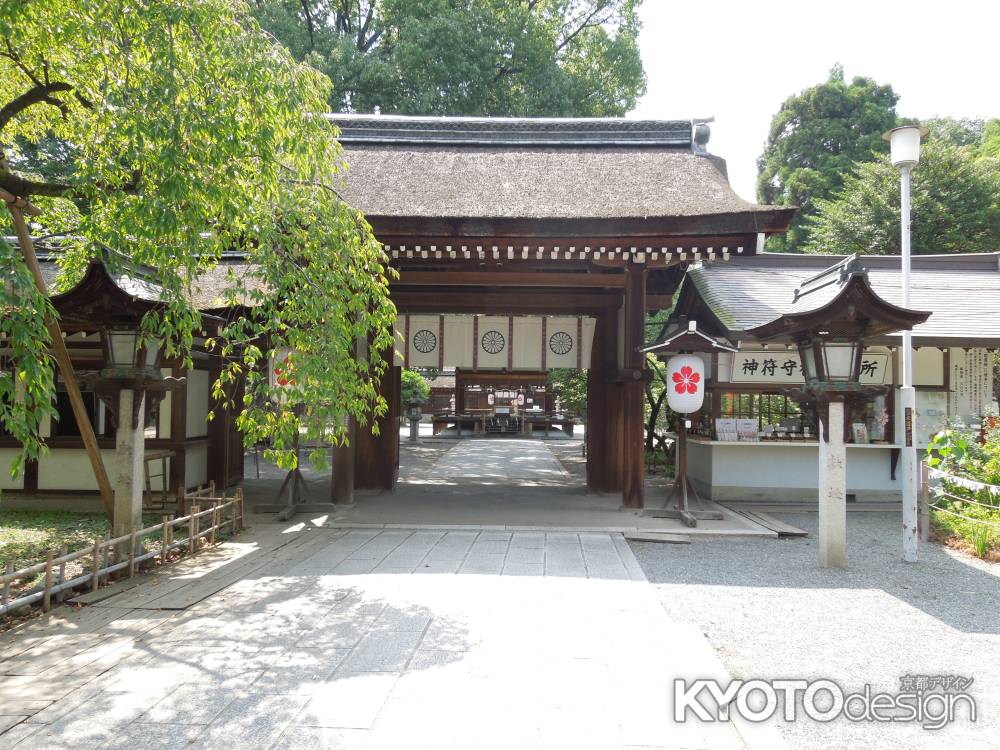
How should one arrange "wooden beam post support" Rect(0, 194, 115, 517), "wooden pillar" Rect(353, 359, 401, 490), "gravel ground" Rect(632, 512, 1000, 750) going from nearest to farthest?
1. "gravel ground" Rect(632, 512, 1000, 750)
2. "wooden beam post support" Rect(0, 194, 115, 517)
3. "wooden pillar" Rect(353, 359, 401, 490)

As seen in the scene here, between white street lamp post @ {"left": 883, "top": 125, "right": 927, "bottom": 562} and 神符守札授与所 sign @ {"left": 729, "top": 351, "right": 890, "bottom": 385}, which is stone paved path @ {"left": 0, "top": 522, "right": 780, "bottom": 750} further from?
神符守札授与所 sign @ {"left": 729, "top": 351, "right": 890, "bottom": 385}

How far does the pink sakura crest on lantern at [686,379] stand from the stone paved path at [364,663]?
2.94m

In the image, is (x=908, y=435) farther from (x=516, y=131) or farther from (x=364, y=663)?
(x=516, y=131)

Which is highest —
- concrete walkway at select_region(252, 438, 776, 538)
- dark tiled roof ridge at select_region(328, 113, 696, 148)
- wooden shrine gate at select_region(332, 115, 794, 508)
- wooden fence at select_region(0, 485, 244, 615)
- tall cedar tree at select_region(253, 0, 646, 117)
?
tall cedar tree at select_region(253, 0, 646, 117)

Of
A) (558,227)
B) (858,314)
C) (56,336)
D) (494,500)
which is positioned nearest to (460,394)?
(494,500)

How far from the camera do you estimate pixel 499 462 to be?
1647 centimetres

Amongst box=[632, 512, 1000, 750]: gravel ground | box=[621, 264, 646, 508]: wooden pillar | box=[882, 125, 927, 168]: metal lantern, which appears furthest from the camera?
box=[621, 264, 646, 508]: wooden pillar

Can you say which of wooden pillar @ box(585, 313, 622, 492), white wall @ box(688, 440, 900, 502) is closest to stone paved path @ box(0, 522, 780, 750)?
wooden pillar @ box(585, 313, 622, 492)

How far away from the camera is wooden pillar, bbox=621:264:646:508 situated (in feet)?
28.4

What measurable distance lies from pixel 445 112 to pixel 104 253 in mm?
18662

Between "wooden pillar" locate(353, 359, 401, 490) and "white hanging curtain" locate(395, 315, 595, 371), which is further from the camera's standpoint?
"wooden pillar" locate(353, 359, 401, 490)

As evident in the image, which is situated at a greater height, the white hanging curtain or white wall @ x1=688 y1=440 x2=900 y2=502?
the white hanging curtain

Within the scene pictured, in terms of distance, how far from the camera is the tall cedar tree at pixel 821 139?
95.7ft

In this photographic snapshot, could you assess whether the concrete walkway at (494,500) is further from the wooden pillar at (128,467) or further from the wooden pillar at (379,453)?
the wooden pillar at (128,467)
